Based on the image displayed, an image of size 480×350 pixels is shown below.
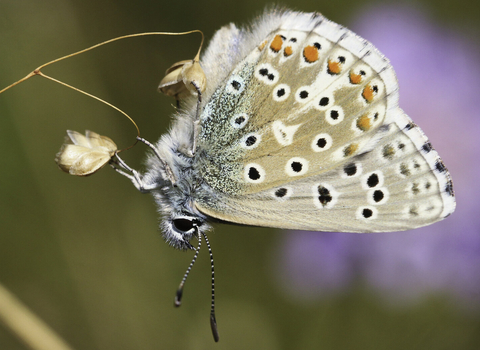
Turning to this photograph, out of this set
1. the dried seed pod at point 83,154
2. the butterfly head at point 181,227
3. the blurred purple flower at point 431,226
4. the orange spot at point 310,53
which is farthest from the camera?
the blurred purple flower at point 431,226

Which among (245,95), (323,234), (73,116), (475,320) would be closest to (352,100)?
(245,95)

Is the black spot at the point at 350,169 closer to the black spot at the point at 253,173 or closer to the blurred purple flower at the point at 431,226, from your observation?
the black spot at the point at 253,173

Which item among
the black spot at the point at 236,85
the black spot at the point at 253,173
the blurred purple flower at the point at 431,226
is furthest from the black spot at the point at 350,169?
the blurred purple flower at the point at 431,226

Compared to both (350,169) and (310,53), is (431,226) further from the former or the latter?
(310,53)

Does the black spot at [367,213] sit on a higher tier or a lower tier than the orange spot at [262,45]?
lower

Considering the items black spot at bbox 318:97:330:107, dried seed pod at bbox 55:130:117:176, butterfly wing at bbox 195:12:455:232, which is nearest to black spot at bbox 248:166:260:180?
butterfly wing at bbox 195:12:455:232

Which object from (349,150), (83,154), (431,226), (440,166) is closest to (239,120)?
(349,150)

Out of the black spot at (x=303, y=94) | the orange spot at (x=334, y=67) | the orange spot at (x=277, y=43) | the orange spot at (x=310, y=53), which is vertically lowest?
the black spot at (x=303, y=94)
